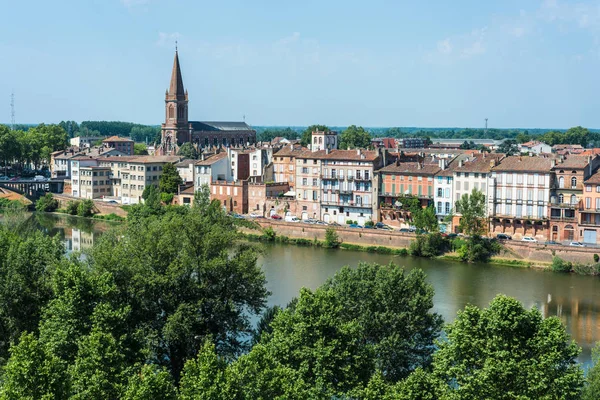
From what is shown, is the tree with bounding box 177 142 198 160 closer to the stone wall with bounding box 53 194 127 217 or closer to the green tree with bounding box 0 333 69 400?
the stone wall with bounding box 53 194 127 217

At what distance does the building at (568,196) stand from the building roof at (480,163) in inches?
122

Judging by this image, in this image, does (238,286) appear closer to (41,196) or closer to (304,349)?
(304,349)

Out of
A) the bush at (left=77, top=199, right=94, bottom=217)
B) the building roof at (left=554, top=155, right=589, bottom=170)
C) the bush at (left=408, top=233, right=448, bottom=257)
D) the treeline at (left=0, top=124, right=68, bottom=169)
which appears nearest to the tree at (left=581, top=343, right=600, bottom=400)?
the bush at (left=408, top=233, right=448, bottom=257)

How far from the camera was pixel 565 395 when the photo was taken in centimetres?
1384

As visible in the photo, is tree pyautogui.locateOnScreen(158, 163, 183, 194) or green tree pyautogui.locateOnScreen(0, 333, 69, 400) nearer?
green tree pyautogui.locateOnScreen(0, 333, 69, 400)

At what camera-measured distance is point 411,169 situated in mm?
42500

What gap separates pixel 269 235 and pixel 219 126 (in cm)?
4752

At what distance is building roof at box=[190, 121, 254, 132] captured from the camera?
85.5m

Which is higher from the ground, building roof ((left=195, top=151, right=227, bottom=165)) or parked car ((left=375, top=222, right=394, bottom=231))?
building roof ((left=195, top=151, right=227, bottom=165))

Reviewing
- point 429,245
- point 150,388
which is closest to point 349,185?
point 429,245

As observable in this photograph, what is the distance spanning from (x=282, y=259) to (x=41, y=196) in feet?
91.5

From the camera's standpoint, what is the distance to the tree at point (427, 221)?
125 ft

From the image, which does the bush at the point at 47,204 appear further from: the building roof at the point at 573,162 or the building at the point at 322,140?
the building roof at the point at 573,162

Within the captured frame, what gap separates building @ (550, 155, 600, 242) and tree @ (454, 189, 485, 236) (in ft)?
10.3
